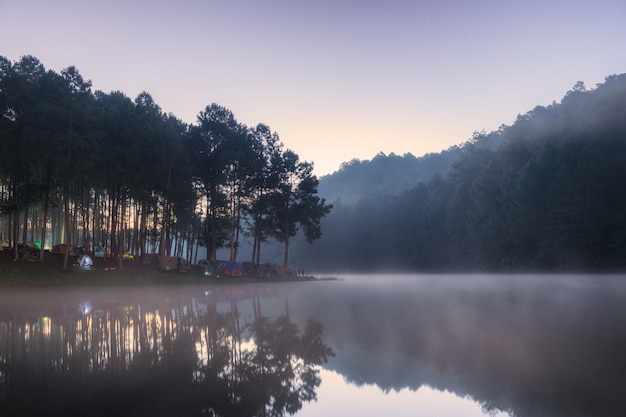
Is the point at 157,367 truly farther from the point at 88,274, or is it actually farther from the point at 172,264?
the point at 172,264

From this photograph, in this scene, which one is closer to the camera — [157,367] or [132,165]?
[157,367]

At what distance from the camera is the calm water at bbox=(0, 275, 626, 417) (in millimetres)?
6512

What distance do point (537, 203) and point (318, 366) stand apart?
6344 centimetres

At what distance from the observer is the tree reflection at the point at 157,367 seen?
21.3 feet

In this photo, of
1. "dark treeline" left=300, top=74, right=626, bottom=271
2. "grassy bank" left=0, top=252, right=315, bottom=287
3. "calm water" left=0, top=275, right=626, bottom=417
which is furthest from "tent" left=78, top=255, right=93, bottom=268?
"dark treeline" left=300, top=74, right=626, bottom=271

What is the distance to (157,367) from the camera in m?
8.70

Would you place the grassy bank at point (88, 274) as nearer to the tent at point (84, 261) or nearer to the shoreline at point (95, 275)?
the shoreline at point (95, 275)

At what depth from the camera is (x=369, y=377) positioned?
823 centimetres

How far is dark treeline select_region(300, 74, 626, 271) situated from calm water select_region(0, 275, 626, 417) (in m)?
46.6

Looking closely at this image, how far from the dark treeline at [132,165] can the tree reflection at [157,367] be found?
22417 mm

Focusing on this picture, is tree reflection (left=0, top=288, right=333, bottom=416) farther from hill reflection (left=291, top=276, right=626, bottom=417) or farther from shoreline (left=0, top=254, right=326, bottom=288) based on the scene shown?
shoreline (left=0, top=254, right=326, bottom=288)

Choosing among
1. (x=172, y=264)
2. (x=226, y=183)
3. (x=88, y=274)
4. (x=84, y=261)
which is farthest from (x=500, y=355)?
(x=226, y=183)

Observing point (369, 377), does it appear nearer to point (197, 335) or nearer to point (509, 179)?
point (197, 335)

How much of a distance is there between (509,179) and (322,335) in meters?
68.4
